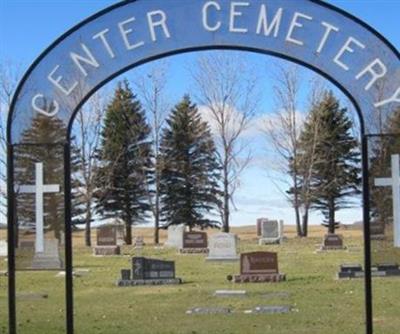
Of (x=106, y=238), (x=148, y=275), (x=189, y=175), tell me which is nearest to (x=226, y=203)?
(x=189, y=175)

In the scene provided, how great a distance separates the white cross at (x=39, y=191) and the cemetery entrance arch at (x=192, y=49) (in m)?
0.03

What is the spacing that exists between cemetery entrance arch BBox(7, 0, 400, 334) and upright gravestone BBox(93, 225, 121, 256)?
28.2 meters

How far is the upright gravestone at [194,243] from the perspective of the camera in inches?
1364

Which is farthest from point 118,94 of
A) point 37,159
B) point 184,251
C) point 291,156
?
point 37,159

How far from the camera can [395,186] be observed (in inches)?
279

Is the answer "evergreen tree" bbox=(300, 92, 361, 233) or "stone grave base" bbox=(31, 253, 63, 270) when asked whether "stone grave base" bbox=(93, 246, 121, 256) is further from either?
"stone grave base" bbox=(31, 253, 63, 270)

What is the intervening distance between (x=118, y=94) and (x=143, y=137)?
4515 mm

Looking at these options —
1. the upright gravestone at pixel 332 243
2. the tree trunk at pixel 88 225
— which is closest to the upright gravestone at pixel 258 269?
the upright gravestone at pixel 332 243

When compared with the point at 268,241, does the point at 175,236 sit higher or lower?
higher

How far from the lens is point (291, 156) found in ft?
174

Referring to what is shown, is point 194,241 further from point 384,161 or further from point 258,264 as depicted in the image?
point 384,161

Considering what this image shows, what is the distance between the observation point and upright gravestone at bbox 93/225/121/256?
3516 cm

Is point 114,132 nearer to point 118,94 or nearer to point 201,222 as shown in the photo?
point 118,94

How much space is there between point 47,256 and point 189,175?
49.9 m
